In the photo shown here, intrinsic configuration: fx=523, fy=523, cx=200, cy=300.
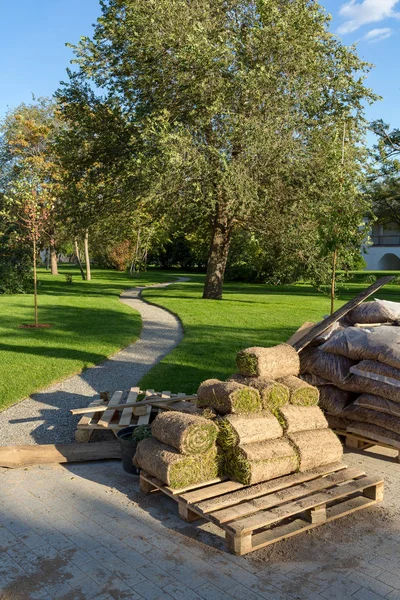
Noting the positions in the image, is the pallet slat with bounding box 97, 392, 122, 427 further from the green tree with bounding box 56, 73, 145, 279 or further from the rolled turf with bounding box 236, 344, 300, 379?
the green tree with bounding box 56, 73, 145, 279

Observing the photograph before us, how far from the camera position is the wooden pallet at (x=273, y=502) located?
4328mm

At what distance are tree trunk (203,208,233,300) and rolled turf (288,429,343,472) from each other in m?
18.5

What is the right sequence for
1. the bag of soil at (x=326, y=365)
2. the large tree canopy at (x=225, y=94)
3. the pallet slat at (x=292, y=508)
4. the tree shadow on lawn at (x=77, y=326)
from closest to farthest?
the pallet slat at (x=292, y=508), the bag of soil at (x=326, y=365), the tree shadow on lawn at (x=77, y=326), the large tree canopy at (x=225, y=94)

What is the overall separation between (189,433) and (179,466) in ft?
1.03

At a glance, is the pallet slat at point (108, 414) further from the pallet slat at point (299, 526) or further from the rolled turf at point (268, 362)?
the pallet slat at point (299, 526)

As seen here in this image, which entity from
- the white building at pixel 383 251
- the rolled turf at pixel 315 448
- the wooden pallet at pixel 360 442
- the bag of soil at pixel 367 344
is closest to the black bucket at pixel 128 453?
the rolled turf at pixel 315 448

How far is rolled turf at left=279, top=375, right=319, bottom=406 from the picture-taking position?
18.5 feet

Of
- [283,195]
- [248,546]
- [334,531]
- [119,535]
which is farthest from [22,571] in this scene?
[283,195]

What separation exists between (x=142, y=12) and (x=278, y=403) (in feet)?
60.5

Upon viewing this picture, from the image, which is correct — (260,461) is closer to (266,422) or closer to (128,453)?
(266,422)

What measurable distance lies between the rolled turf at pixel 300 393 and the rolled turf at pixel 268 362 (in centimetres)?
16

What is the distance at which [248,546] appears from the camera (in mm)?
4238

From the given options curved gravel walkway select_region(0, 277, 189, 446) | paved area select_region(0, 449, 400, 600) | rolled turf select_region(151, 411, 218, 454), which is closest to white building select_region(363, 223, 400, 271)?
curved gravel walkway select_region(0, 277, 189, 446)

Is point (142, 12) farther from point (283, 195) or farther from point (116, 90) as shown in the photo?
point (283, 195)
